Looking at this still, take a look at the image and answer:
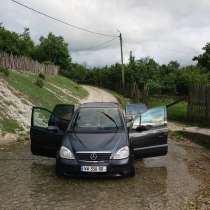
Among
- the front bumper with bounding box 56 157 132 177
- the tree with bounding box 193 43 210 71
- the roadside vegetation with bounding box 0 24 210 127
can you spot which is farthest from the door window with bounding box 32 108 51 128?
the tree with bounding box 193 43 210 71

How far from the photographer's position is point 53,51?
252 feet

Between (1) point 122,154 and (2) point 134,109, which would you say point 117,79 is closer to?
(2) point 134,109

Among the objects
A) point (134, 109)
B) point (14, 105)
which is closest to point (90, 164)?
point (134, 109)

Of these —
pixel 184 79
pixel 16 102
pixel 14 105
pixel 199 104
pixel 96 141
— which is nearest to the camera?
pixel 96 141

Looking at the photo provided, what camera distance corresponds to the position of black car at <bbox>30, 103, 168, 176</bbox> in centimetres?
896

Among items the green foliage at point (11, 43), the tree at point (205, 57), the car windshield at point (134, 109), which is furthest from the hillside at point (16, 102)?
the green foliage at point (11, 43)

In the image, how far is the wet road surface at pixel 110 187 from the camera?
7520 mm

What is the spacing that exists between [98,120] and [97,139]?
972mm

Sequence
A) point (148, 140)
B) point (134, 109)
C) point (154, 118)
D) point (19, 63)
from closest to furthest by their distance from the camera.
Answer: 1. point (148, 140)
2. point (154, 118)
3. point (134, 109)
4. point (19, 63)

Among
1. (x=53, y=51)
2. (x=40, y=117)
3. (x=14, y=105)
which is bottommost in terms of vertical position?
(x=14, y=105)

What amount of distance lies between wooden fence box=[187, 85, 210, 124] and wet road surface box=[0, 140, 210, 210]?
7.22 m

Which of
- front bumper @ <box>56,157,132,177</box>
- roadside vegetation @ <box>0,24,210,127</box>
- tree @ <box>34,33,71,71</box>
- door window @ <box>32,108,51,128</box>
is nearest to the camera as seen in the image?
front bumper @ <box>56,157,132,177</box>

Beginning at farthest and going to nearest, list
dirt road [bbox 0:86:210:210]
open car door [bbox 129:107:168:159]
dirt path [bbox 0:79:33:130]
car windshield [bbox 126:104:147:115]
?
dirt path [bbox 0:79:33:130] → car windshield [bbox 126:104:147:115] → open car door [bbox 129:107:168:159] → dirt road [bbox 0:86:210:210]

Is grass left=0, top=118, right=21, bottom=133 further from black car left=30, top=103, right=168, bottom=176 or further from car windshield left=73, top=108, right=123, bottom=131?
car windshield left=73, top=108, right=123, bottom=131
